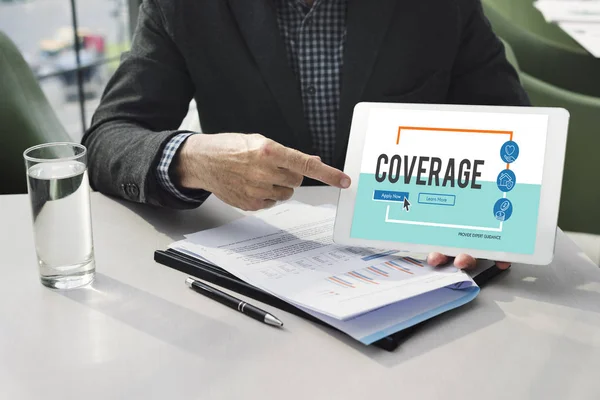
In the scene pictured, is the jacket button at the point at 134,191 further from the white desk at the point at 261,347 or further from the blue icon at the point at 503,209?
the blue icon at the point at 503,209

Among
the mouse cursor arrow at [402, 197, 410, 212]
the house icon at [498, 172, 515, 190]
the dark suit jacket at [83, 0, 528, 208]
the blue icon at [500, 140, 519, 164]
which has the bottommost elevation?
the mouse cursor arrow at [402, 197, 410, 212]

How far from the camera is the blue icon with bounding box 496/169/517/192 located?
92 cm

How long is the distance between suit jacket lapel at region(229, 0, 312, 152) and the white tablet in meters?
0.48

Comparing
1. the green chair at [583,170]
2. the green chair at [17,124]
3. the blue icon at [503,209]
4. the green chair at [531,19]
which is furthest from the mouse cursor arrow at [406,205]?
the green chair at [531,19]

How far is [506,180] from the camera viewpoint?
0.92 meters

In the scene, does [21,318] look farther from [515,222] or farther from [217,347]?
[515,222]

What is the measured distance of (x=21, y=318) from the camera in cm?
82

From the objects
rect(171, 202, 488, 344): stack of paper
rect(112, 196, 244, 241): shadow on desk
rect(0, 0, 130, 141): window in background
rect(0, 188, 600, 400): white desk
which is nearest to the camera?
rect(0, 188, 600, 400): white desk

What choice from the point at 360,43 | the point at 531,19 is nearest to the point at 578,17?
the point at 531,19

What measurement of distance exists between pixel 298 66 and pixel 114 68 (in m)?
0.39

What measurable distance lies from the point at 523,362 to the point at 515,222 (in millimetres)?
224

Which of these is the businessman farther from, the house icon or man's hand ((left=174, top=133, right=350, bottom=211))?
the house icon

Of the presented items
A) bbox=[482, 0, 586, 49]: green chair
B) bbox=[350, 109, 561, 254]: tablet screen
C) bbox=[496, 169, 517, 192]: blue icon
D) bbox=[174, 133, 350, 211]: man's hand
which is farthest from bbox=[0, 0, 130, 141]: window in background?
bbox=[496, 169, 517, 192]: blue icon

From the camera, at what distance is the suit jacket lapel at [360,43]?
4.83ft
